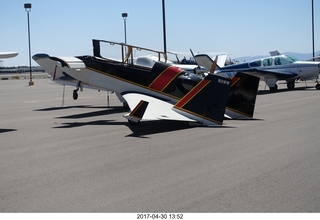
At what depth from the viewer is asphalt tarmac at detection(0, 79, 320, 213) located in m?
5.16

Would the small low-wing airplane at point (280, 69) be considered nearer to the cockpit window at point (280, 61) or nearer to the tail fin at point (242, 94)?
the cockpit window at point (280, 61)

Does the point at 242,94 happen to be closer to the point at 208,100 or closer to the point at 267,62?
the point at 208,100

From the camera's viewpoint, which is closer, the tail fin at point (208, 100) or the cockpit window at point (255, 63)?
the tail fin at point (208, 100)

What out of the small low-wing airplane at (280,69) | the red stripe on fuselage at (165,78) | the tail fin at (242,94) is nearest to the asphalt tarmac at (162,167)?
the tail fin at (242,94)

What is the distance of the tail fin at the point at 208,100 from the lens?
35.3 ft

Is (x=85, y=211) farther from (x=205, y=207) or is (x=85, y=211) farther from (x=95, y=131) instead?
(x=95, y=131)

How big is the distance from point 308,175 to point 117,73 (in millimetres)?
8905

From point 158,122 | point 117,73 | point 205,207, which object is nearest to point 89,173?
point 205,207

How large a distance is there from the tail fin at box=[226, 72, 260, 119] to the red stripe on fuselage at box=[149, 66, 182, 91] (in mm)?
1872

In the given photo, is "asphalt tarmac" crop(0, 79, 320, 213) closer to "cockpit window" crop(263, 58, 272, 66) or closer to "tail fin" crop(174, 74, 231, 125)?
"tail fin" crop(174, 74, 231, 125)

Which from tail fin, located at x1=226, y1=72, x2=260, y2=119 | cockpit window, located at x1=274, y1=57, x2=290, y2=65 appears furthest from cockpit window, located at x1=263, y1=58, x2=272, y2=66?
tail fin, located at x1=226, y1=72, x2=260, y2=119

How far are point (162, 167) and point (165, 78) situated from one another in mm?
6326

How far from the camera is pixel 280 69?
83.4 feet

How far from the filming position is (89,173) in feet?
21.9
